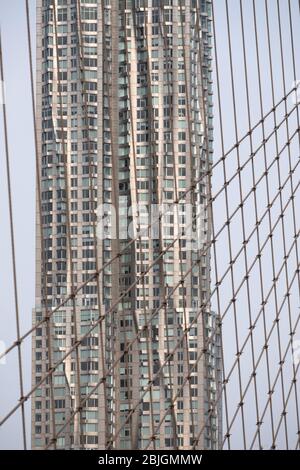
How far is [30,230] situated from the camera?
98.9ft

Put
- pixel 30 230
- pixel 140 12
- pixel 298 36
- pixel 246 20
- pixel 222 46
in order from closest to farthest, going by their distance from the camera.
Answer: pixel 298 36 → pixel 246 20 → pixel 222 46 → pixel 140 12 → pixel 30 230

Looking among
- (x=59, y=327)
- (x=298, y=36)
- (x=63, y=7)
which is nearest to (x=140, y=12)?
(x=63, y=7)

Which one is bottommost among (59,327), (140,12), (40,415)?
(40,415)

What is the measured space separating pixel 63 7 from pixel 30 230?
574 cm

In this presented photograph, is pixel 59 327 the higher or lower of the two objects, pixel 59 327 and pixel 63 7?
the lower

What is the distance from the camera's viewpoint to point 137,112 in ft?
91.6

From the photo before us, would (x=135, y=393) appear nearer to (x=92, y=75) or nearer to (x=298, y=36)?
(x=92, y=75)

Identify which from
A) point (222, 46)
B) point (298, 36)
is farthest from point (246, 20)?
point (298, 36)
